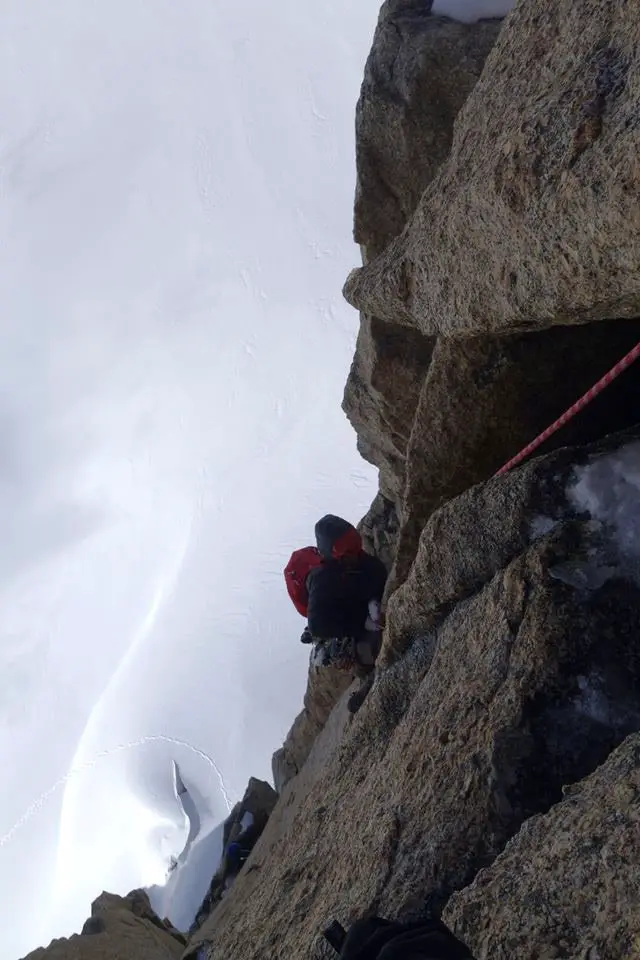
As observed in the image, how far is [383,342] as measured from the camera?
24.4 feet

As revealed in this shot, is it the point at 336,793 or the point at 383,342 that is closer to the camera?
the point at 336,793

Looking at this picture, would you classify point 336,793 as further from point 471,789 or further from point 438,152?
point 438,152

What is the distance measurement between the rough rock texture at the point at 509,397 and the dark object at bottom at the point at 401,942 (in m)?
3.33

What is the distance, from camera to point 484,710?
3615mm

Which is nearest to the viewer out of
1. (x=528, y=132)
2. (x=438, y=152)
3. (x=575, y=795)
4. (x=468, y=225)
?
(x=575, y=795)

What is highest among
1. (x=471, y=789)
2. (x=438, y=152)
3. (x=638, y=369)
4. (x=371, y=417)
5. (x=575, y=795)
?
(x=438, y=152)

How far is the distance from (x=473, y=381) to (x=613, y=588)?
84.1 inches

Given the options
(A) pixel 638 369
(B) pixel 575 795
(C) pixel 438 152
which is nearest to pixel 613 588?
(B) pixel 575 795

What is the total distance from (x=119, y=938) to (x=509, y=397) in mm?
8460

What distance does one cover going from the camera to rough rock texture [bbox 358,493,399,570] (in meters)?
9.70

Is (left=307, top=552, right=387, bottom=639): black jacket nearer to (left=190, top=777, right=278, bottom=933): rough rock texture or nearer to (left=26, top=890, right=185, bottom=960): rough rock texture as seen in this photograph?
(left=26, top=890, right=185, bottom=960): rough rock texture

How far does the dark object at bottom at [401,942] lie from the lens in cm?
232

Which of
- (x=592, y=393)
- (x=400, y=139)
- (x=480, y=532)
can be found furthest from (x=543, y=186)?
(x=400, y=139)

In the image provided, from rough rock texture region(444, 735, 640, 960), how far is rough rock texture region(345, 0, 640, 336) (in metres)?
1.83
